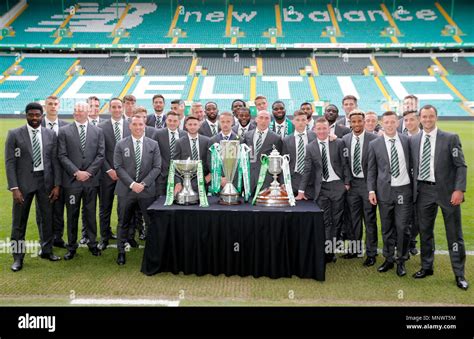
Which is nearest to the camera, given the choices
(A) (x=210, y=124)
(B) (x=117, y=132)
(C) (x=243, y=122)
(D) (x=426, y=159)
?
(D) (x=426, y=159)

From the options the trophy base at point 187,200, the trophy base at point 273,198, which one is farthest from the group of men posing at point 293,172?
the trophy base at point 273,198

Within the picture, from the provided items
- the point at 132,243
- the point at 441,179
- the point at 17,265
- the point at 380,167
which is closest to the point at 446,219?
the point at 441,179

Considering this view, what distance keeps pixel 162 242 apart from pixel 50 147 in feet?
5.86

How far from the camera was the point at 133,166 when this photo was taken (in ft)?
18.7

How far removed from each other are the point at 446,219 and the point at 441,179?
435 mm

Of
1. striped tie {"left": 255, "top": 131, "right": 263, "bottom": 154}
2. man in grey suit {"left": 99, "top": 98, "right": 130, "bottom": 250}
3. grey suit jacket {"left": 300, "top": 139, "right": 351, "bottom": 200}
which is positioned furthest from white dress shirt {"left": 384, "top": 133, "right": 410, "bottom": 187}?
man in grey suit {"left": 99, "top": 98, "right": 130, "bottom": 250}

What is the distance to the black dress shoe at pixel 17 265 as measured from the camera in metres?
5.45

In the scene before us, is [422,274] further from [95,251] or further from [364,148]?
[95,251]

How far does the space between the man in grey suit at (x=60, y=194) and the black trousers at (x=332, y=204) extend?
325 centimetres

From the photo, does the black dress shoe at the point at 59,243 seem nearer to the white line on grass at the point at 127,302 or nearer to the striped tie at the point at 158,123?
the white line on grass at the point at 127,302

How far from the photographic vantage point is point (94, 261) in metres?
5.80

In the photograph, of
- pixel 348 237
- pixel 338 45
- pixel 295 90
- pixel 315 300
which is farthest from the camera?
pixel 338 45

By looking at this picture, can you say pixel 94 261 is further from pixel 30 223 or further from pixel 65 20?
pixel 65 20
